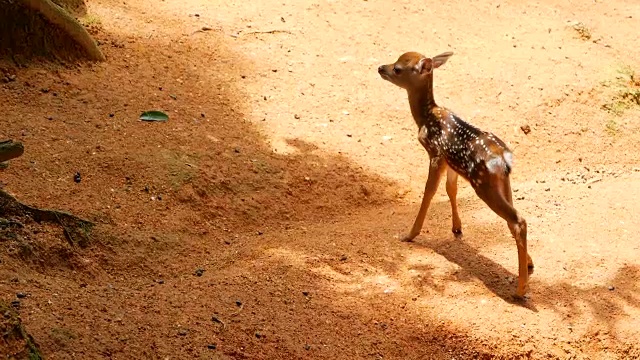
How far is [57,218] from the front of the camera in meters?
6.24

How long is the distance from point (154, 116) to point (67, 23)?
51.6 inches

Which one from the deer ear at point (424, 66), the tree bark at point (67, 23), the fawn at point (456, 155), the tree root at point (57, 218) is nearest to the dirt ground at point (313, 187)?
the tree root at point (57, 218)

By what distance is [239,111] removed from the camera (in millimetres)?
8992

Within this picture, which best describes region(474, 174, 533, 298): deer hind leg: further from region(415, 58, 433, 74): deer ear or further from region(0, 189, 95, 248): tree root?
region(0, 189, 95, 248): tree root

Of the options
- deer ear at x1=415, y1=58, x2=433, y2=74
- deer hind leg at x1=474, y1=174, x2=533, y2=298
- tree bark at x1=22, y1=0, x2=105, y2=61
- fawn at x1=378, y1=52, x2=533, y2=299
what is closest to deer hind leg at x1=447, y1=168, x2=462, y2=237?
fawn at x1=378, y1=52, x2=533, y2=299

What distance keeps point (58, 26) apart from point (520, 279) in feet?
16.4

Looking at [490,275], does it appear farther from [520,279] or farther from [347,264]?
[347,264]


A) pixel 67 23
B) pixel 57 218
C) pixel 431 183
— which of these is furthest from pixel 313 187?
pixel 67 23

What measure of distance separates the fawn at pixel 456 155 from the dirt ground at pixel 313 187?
1.16ft

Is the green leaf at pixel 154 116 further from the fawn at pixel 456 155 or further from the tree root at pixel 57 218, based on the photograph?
the fawn at pixel 456 155

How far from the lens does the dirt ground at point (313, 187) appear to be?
19.4ft

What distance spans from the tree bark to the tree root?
273 cm

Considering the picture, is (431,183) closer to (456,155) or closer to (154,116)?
(456,155)

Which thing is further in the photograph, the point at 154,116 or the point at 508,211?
the point at 154,116
